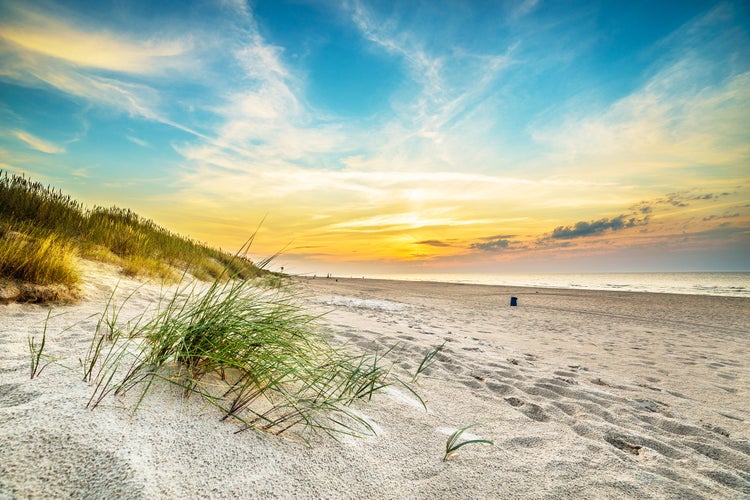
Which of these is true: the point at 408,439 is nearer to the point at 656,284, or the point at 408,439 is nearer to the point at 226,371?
the point at 226,371

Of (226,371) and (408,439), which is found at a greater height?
(226,371)

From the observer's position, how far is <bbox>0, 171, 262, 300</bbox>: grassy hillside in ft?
10.4

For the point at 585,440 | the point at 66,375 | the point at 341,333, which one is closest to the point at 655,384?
the point at 585,440

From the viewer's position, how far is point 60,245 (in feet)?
13.1

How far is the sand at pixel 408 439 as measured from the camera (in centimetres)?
115

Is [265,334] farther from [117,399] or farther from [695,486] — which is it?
[695,486]

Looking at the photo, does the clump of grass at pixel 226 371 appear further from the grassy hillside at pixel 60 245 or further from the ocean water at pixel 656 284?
the ocean water at pixel 656 284

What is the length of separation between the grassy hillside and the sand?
38 centimetres

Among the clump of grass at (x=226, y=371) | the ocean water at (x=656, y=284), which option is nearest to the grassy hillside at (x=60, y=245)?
the clump of grass at (x=226, y=371)

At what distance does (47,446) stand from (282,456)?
2.58 feet

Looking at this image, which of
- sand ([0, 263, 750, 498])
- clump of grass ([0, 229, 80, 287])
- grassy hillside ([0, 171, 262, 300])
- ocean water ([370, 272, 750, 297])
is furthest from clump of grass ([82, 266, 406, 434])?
ocean water ([370, 272, 750, 297])

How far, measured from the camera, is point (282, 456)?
1435 mm

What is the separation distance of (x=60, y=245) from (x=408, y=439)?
453cm

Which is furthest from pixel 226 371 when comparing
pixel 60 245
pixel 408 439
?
pixel 60 245
